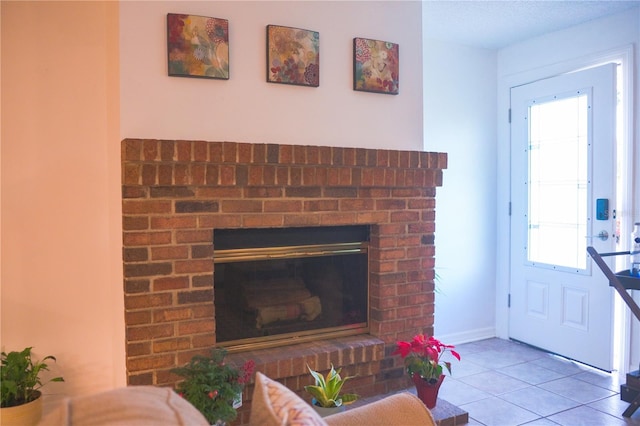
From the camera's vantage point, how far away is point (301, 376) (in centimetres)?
257

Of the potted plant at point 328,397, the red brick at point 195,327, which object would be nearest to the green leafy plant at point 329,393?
the potted plant at point 328,397

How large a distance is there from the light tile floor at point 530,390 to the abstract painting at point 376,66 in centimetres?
186

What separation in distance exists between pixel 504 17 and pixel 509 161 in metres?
1.18

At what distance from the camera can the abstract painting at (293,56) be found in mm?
2514

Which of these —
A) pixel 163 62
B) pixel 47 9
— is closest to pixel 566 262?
pixel 163 62

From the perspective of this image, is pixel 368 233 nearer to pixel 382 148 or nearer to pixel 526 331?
pixel 382 148

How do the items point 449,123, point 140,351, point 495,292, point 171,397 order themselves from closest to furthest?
point 171,397 → point 140,351 → point 449,123 → point 495,292

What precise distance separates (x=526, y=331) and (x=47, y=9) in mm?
3870

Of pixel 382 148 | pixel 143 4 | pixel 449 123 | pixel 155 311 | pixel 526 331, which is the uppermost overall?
pixel 143 4

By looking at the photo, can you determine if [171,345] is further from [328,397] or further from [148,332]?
[328,397]

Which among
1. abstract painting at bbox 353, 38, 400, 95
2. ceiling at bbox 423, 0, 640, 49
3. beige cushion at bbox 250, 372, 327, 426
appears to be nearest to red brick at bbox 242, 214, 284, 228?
abstract painting at bbox 353, 38, 400, 95

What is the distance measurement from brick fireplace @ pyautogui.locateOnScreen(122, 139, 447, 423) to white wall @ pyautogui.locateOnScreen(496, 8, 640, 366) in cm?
147

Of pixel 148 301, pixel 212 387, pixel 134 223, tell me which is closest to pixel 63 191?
pixel 134 223

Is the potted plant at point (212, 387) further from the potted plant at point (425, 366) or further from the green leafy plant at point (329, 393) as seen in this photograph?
the potted plant at point (425, 366)
